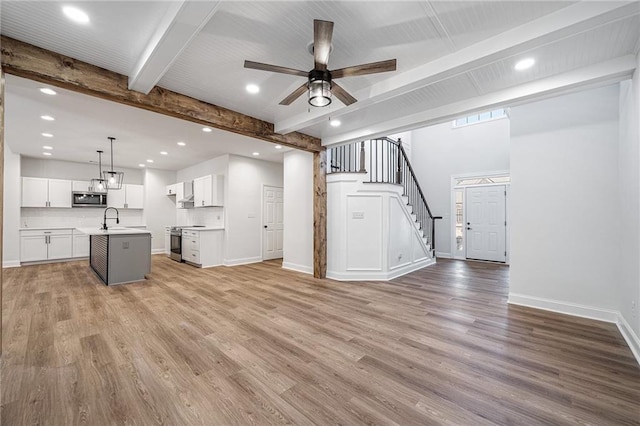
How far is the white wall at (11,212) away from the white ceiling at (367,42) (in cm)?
462

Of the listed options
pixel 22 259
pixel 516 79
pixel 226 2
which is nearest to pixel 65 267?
pixel 22 259

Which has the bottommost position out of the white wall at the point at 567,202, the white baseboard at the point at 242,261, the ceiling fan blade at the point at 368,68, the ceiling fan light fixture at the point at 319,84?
the white baseboard at the point at 242,261

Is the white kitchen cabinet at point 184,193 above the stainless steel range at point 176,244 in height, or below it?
above

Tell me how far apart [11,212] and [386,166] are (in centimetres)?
908

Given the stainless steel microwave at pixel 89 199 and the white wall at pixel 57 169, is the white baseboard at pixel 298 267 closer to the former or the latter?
the stainless steel microwave at pixel 89 199

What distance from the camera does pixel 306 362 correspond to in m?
2.32

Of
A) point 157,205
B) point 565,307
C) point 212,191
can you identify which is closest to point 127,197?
point 157,205

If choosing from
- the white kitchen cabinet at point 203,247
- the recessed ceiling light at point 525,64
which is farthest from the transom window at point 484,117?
the white kitchen cabinet at point 203,247

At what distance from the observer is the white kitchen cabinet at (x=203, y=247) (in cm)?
650

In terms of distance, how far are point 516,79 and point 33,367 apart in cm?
552

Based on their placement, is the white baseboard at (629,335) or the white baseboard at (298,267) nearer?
the white baseboard at (629,335)

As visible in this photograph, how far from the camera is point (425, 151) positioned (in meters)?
8.62

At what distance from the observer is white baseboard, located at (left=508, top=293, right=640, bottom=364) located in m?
2.66

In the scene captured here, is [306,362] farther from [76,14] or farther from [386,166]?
[386,166]
